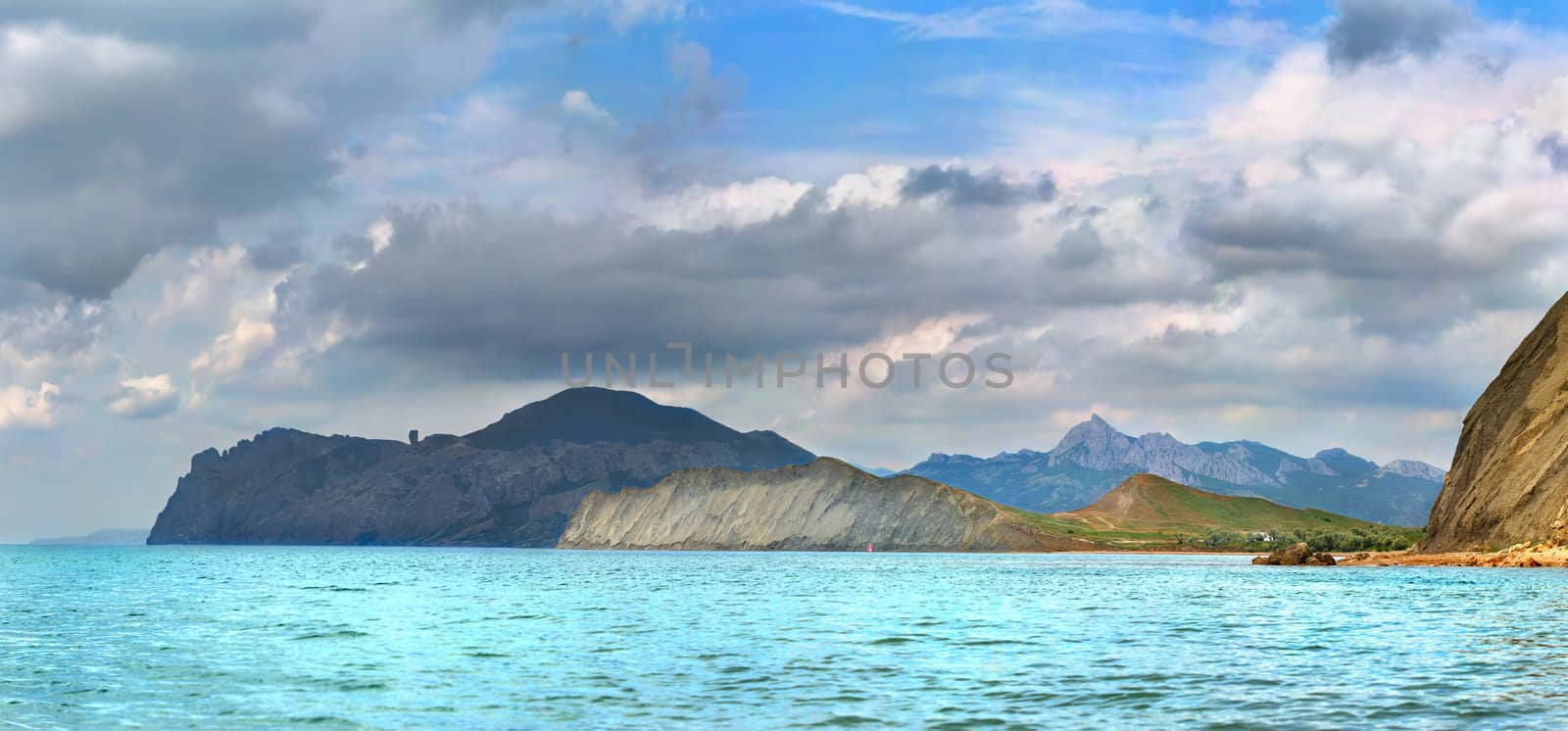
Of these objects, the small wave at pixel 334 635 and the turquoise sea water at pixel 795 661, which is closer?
the turquoise sea water at pixel 795 661

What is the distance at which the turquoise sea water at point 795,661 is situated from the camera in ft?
98.2

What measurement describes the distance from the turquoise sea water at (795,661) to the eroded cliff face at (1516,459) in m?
65.3

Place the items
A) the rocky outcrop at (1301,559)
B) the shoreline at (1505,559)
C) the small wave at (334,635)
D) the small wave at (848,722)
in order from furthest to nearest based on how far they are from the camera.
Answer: the rocky outcrop at (1301,559) → the shoreline at (1505,559) → the small wave at (334,635) → the small wave at (848,722)

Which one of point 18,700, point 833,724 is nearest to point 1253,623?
point 833,724

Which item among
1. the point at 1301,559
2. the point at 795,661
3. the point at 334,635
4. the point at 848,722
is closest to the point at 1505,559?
the point at 1301,559

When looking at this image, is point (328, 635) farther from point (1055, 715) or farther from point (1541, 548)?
point (1541, 548)

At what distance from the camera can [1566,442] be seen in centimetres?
13162

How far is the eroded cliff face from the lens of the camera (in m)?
134

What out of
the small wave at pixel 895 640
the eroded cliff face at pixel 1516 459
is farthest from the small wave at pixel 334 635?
the eroded cliff face at pixel 1516 459

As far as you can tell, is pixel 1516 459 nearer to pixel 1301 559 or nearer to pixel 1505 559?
pixel 1505 559

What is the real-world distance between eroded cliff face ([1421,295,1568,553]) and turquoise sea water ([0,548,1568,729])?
214 ft

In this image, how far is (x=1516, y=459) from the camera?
142750 millimetres

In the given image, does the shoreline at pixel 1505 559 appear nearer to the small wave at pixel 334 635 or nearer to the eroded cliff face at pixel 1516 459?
the eroded cliff face at pixel 1516 459

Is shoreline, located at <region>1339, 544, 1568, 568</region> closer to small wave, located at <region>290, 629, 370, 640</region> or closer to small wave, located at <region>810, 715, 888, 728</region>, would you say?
small wave, located at <region>290, 629, 370, 640</region>
